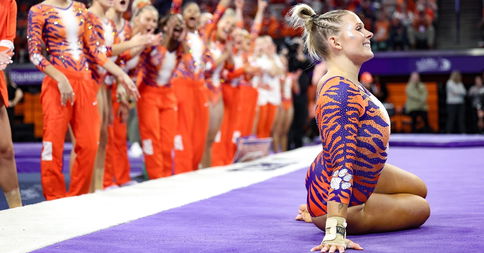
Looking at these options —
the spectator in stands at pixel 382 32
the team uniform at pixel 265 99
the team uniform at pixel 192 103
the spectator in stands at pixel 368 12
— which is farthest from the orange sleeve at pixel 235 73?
the spectator in stands at pixel 368 12

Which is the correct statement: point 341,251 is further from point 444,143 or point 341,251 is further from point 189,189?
point 444,143

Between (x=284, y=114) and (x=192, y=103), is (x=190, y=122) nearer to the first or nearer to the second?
(x=192, y=103)

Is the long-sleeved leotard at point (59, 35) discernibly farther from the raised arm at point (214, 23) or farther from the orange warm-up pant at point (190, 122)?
the raised arm at point (214, 23)

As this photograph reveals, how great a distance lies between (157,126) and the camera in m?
5.61

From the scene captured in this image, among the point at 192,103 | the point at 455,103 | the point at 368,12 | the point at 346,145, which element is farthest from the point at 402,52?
the point at 346,145

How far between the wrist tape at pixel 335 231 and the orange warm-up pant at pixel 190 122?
361cm

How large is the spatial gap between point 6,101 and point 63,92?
17.6 inches

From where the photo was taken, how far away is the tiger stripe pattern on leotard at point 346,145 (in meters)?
2.46

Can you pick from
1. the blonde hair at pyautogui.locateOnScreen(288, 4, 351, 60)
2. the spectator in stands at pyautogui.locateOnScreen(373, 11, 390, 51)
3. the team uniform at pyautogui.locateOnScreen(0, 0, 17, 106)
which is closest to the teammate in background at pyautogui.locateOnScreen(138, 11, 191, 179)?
the team uniform at pyautogui.locateOnScreen(0, 0, 17, 106)

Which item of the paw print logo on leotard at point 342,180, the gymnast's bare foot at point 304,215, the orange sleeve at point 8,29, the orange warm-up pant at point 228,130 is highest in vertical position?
the orange sleeve at point 8,29

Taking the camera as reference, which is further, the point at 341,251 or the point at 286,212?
the point at 286,212

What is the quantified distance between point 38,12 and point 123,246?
2194 mm

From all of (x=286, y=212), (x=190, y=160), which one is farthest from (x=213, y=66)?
(x=286, y=212)

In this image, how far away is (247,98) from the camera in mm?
7977
